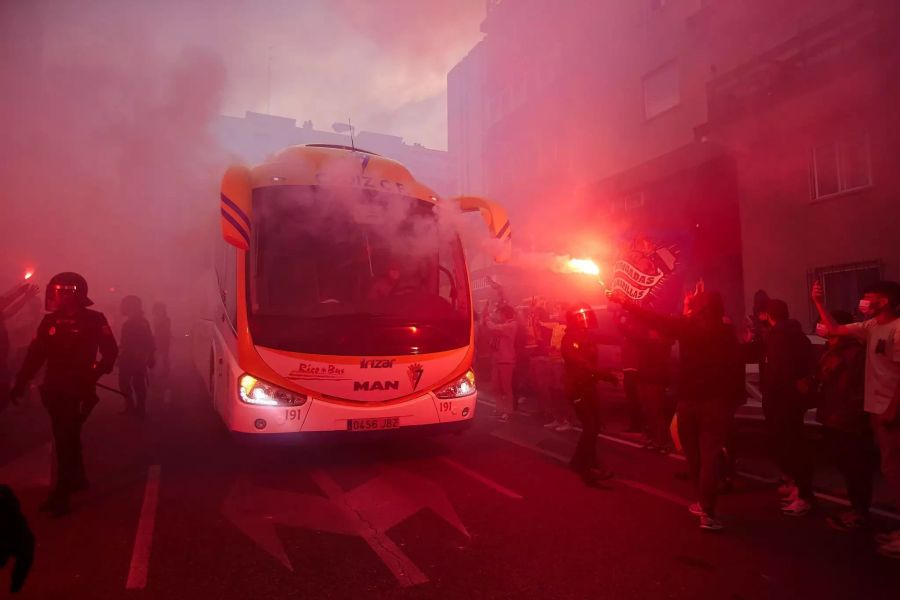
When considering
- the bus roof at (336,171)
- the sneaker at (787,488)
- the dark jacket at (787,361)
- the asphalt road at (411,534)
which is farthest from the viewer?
the bus roof at (336,171)

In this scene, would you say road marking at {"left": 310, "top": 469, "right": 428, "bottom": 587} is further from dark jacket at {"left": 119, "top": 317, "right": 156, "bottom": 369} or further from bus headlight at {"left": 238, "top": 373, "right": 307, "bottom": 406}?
dark jacket at {"left": 119, "top": 317, "right": 156, "bottom": 369}

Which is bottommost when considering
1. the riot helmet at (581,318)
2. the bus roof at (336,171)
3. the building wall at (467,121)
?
the riot helmet at (581,318)

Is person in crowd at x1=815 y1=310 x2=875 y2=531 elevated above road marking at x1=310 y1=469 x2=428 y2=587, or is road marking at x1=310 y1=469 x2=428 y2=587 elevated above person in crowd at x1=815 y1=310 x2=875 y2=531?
person in crowd at x1=815 y1=310 x2=875 y2=531

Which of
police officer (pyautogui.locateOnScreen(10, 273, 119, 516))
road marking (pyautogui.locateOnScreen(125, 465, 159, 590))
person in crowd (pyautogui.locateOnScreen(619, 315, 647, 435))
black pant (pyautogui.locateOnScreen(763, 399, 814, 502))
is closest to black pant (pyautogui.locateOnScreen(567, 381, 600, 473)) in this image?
black pant (pyautogui.locateOnScreen(763, 399, 814, 502))

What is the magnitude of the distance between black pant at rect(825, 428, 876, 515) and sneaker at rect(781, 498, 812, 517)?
0.28 m

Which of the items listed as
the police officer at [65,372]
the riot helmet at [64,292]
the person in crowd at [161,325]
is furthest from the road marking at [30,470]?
the person in crowd at [161,325]

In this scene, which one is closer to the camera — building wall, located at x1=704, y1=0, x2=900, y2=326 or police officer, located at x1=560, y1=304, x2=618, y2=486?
police officer, located at x1=560, y1=304, x2=618, y2=486

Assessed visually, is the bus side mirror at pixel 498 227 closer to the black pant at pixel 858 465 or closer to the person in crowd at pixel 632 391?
the person in crowd at pixel 632 391

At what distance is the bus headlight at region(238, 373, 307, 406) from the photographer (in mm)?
4382

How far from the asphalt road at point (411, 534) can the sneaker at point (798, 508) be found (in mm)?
56

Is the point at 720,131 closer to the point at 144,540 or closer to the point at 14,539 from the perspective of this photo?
the point at 144,540

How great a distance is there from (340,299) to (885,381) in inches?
155

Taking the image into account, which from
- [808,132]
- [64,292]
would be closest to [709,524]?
[64,292]

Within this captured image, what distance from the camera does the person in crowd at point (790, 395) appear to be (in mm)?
4004
